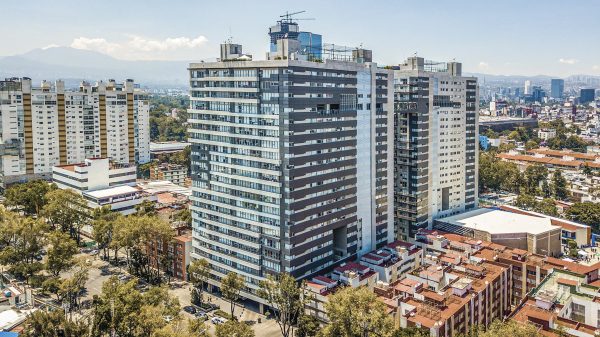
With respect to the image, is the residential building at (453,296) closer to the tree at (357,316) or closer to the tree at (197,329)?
the tree at (357,316)

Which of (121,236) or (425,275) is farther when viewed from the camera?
(121,236)

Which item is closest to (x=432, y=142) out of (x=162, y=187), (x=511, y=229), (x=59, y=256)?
(x=511, y=229)

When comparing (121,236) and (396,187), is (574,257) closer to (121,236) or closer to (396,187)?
(396,187)

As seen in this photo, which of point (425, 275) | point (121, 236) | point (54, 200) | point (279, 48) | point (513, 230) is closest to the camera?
point (425, 275)

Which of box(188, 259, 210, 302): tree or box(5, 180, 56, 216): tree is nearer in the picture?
box(188, 259, 210, 302): tree

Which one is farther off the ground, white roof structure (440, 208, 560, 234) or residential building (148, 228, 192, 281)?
white roof structure (440, 208, 560, 234)

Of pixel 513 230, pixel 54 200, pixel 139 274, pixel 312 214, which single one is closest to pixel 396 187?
pixel 513 230

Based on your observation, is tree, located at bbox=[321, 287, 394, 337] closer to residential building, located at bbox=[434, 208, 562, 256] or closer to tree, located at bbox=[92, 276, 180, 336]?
tree, located at bbox=[92, 276, 180, 336]

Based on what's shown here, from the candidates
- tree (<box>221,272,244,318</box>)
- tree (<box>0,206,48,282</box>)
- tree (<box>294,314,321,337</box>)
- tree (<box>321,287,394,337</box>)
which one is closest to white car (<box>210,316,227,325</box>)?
tree (<box>221,272,244,318</box>)
